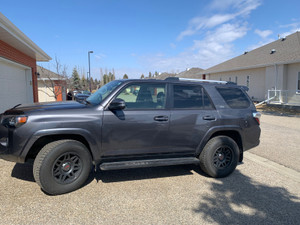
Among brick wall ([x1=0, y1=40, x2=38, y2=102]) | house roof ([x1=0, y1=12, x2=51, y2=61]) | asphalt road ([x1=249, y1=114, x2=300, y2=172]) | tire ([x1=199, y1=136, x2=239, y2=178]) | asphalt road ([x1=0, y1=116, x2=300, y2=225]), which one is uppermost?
house roof ([x1=0, y1=12, x2=51, y2=61])

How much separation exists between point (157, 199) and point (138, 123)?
125cm

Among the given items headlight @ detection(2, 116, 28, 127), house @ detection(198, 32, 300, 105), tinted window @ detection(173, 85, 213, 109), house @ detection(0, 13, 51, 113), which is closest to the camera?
headlight @ detection(2, 116, 28, 127)

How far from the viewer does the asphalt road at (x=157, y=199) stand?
2.86 m

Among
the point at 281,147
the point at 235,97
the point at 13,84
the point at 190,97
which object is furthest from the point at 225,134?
the point at 13,84

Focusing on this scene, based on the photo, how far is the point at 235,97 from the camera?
455 centimetres

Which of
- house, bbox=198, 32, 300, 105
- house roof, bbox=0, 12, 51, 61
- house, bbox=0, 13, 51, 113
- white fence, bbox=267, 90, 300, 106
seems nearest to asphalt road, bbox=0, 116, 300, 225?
house roof, bbox=0, 12, 51, 61

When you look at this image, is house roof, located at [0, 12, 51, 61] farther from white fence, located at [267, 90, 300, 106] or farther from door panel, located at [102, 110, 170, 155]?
white fence, located at [267, 90, 300, 106]

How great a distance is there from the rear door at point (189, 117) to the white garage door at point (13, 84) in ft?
25.7

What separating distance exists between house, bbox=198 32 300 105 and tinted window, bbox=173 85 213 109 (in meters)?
15.0

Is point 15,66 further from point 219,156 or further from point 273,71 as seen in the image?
point 273,71

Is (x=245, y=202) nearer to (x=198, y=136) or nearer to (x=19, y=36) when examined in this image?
(x=198, y=136)

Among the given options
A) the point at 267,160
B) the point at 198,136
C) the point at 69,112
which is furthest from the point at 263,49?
the point at 69,112

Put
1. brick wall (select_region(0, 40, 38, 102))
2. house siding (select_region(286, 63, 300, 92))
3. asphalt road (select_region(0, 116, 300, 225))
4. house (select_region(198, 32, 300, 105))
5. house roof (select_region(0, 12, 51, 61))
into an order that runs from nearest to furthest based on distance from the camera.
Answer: asphalt road (select_region(0, 116, 300, 225)) → house roof (select_region(0, 12, 51, 61)) → brick wall (select_region(0, 40, 38, 102)) → house (select_region(198, 32, 300, 105)) → house siding (select_region(286, 63, 300, 92))

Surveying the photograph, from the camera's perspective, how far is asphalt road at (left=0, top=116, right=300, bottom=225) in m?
2.86
